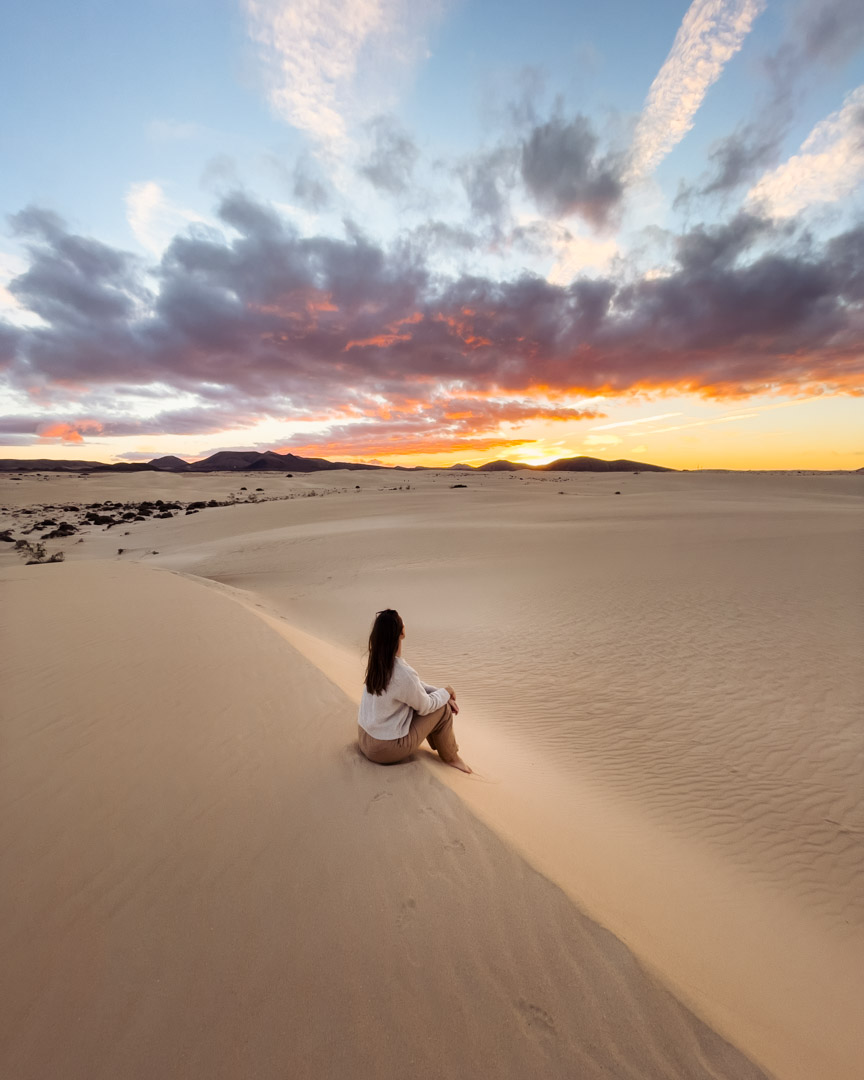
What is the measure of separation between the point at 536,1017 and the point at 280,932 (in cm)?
123

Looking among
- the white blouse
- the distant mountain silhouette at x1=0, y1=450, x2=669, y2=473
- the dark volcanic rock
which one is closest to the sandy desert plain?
the white blouse

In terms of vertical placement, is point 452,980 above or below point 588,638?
above

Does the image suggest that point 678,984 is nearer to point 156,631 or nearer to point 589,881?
point 589,881

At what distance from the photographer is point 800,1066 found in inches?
80.0

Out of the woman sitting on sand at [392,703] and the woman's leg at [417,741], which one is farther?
the woman's leg at [417,741]

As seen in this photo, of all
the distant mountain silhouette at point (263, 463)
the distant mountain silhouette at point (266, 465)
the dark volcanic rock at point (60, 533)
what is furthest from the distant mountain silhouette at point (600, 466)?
the dark volcanic rock at point (60, 533)

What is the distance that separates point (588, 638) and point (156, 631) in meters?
7.06

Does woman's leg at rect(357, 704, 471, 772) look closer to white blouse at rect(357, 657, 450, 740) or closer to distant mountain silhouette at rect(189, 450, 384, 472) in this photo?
white blouse at rect(357, 657, 450, 740)

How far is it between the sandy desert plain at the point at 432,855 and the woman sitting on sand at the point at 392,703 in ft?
0.65

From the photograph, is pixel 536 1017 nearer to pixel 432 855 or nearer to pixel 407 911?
pixel 407 911

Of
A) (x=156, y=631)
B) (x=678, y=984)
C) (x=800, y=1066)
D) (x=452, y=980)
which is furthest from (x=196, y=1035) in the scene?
(x=156, y=631)

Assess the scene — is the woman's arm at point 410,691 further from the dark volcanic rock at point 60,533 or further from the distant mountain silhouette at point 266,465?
the distant mountain silhouette at point 266,465

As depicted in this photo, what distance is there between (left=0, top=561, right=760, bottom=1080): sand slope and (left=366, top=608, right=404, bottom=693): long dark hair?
2.48 feet

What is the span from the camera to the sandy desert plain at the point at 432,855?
6.49 feet
